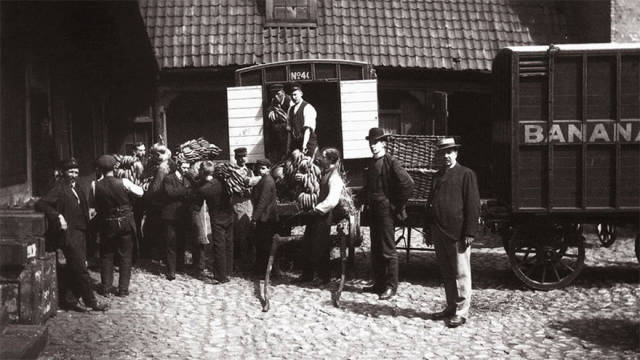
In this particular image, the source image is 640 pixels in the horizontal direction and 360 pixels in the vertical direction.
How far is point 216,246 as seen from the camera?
9719 millimetres

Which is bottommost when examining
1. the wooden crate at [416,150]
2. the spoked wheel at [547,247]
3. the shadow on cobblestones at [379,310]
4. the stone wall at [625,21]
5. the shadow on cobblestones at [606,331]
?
the shadow on cobblestones at [606,331]

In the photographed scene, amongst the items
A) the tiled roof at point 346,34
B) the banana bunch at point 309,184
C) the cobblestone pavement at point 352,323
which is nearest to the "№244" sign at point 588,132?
the cobblestone pavement at point 352,323

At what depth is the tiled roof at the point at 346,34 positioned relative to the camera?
51.8 ft

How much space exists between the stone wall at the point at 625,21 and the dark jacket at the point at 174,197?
381 inches

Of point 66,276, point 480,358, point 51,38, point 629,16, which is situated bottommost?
point 480,358

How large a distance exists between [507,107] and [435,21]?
7.72 meters

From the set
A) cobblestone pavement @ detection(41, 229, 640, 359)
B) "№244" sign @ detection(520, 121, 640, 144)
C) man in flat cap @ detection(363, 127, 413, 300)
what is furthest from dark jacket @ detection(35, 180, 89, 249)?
"№244" sign @ detection(520, 121, 640, 144)

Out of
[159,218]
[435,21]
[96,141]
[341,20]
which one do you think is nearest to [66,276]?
[159,218]

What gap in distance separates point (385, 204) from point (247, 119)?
501cm

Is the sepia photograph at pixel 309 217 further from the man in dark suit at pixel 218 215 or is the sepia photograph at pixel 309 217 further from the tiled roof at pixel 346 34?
the tiled roof at pixel 346 34

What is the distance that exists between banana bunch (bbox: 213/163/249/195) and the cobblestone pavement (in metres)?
1.24

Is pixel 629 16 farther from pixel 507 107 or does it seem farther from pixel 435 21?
pixel 507 107

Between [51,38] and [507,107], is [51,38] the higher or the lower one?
the higher one

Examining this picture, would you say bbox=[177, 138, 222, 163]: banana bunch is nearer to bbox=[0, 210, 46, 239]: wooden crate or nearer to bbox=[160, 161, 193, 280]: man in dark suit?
bbox=[160, 161, 193, 280]: man in dark suit
